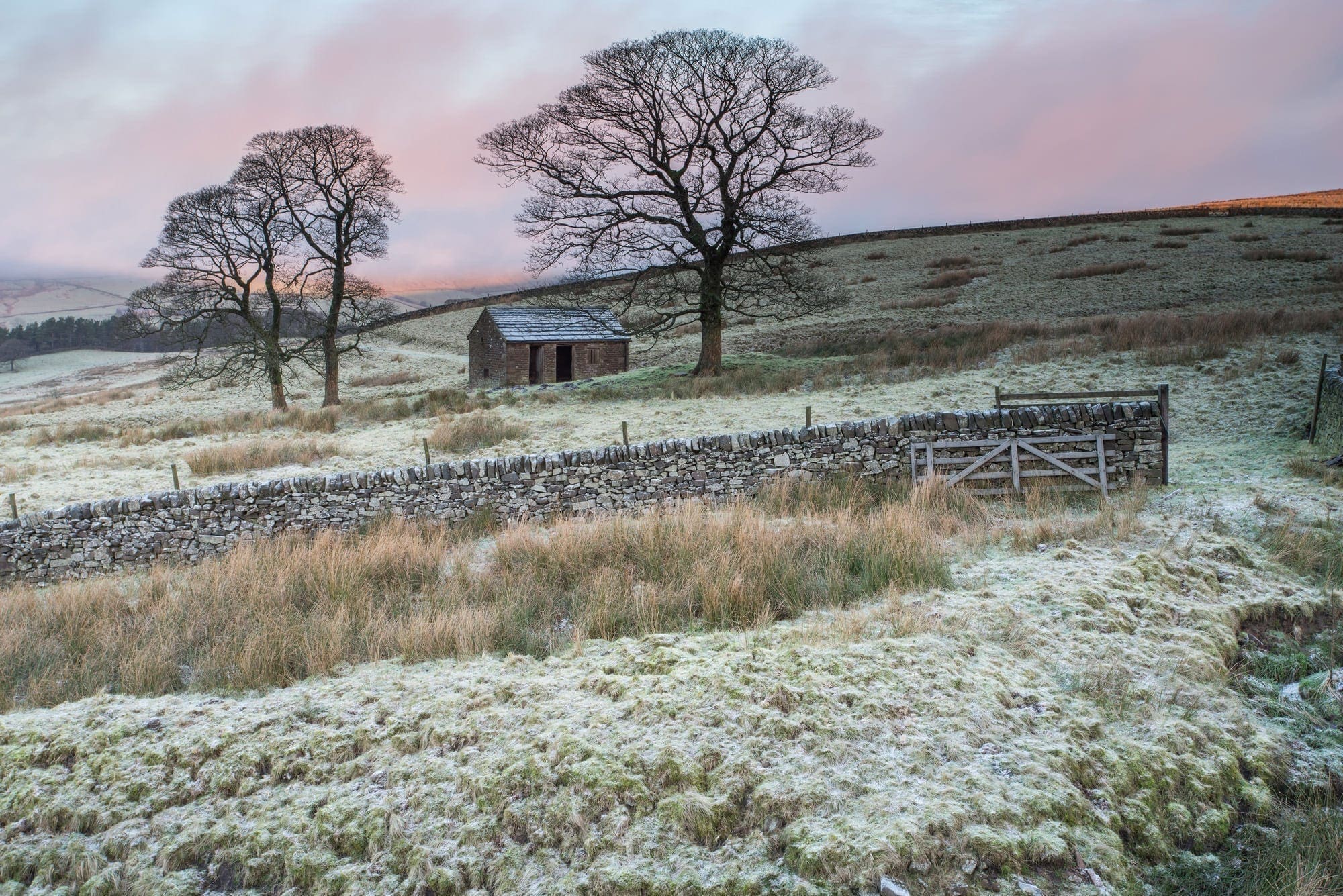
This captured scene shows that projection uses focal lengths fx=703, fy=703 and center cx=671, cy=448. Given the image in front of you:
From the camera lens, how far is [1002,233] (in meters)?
54.0

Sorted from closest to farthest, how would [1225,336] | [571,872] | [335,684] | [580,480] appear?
[571,872]
[335,684]
[580,480]
[1225,336]

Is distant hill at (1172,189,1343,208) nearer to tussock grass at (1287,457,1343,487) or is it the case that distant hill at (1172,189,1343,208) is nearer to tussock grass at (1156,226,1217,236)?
tussock grass at (1156,226,1217,236)

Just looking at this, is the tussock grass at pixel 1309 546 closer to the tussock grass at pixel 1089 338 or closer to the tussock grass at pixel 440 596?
the tussock grass at pixel 440 596

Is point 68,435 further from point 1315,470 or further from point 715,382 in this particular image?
point 1315,470

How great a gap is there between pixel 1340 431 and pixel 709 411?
40.6 ft

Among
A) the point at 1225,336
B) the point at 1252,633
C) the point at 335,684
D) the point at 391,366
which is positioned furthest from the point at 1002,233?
the point at 335,684

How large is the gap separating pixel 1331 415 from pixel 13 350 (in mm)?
106706

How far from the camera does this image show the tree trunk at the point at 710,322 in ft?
80.9

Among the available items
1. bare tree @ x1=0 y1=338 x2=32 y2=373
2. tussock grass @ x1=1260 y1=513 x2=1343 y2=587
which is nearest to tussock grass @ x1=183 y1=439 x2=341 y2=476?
tussock grass @ x1=1260 y1=513 x2=1343 y2=587

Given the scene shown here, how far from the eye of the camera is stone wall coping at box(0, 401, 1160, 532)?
1036cm

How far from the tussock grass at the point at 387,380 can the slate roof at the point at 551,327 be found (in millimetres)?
6577

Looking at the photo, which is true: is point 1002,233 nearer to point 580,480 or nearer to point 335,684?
point 580,480

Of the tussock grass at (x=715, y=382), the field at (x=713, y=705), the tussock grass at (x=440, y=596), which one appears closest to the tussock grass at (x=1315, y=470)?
the field at (x=713, y=705)

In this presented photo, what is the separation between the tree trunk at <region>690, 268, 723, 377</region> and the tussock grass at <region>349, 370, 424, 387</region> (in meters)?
17.2
